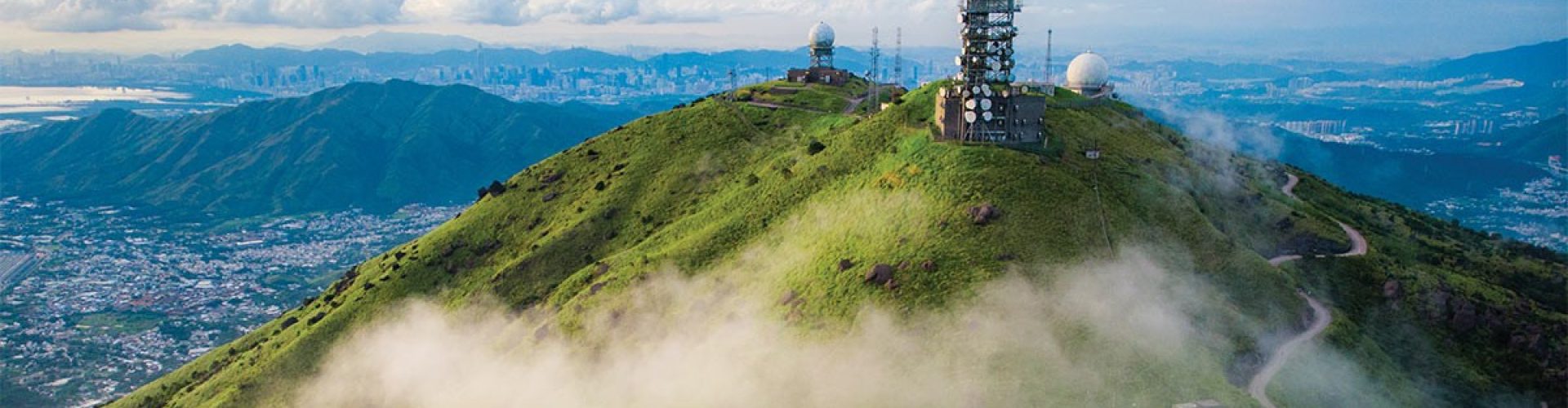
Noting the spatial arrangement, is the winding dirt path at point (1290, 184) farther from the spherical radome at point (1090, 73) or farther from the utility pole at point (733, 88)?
the utility pole at point (733, 88)

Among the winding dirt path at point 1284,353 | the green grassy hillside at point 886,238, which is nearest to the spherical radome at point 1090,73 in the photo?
the green grassy hillside at point 886,238

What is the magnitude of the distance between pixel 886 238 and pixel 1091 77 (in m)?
82.8

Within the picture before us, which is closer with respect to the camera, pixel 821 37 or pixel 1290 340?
pixel 1290 340

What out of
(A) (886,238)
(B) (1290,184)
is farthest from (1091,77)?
(A) (886,238)

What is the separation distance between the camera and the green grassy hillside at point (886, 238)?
77875mm

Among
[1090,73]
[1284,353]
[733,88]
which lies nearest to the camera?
[1284,353]

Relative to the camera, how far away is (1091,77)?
516 feet

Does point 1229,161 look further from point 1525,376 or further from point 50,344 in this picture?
point 50,344

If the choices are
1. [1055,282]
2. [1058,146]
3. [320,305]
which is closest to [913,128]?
[1058,146]

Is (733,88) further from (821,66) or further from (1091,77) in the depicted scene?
(1091,77)

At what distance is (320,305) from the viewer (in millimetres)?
133500

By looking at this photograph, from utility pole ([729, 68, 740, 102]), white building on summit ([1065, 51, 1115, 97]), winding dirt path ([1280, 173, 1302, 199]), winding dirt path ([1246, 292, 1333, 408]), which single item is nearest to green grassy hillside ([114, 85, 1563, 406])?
winding dirt path ([1246, 292, 1333, 408])

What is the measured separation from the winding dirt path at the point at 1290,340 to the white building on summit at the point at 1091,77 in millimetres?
56144

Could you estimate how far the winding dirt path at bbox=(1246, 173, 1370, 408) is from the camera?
68250mm
